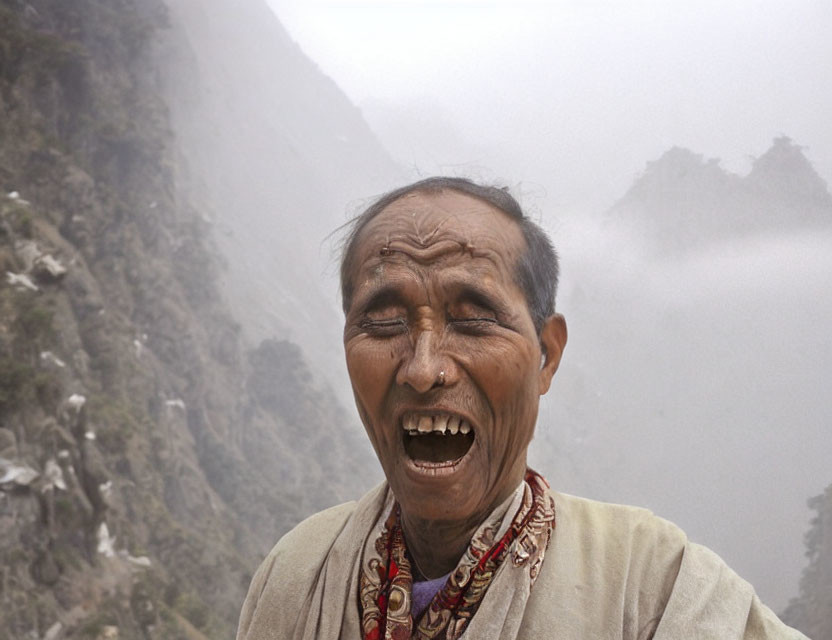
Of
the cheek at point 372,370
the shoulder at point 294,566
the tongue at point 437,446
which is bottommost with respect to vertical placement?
the shoulder at point 294,566

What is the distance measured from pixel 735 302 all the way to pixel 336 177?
56307 mm

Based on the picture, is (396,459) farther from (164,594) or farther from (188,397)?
(188,397)

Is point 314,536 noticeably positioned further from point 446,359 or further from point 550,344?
point 550,344

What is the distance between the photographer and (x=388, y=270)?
1.35 metres

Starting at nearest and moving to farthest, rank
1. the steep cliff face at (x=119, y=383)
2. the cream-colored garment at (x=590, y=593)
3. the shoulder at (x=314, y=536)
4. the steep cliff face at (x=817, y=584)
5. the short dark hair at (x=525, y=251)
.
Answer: the cream-colored garment at (x=590, y=593)
the short dark hair at (x=525, y=251)
the shoulder at (x=314, y=536)
the steep cliff face at (x=119, y=383)
the steep cliff face at (x=817, y=584)

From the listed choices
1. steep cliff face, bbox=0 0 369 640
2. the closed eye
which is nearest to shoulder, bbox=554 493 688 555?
the closed eye

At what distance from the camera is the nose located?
1212 millimetres

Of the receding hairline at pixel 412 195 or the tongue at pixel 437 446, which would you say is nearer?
the tongue at pixel 437 446

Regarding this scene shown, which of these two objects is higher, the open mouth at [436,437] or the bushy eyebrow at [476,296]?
the bushy eyebrow at [476,296]

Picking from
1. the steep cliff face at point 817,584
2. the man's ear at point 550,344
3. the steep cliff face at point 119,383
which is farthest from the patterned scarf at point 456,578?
the steep cliff face at point 817,584

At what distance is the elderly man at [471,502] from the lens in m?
1.21

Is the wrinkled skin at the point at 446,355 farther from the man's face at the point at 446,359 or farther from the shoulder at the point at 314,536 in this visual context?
the shoulder at the point at 314,536

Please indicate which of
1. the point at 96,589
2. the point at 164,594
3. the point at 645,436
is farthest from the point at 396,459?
the point at 645,436

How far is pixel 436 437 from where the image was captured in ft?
4.38
